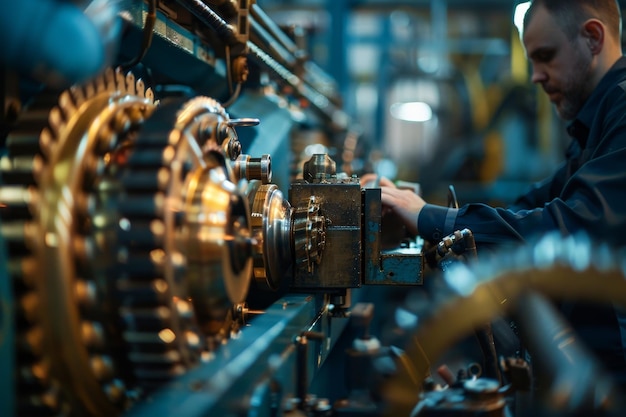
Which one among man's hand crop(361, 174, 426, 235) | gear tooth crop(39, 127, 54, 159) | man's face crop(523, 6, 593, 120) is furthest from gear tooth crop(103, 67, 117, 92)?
man's face crop(523, 6, 593, 120)

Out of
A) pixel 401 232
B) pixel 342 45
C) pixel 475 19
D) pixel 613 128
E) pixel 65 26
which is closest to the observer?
pixel 65 26

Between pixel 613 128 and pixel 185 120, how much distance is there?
3.79ft

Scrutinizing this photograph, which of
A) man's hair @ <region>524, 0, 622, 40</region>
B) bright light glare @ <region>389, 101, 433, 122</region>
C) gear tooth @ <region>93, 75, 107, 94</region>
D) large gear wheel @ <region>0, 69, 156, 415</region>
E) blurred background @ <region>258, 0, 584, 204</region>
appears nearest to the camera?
large gear wheel @ <region>0, 69, 156, 415</region>

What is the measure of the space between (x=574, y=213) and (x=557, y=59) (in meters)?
0.63

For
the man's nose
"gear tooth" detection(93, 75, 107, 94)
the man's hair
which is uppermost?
the man's hair

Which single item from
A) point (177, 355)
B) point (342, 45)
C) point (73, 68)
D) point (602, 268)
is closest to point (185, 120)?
point (73, 68)

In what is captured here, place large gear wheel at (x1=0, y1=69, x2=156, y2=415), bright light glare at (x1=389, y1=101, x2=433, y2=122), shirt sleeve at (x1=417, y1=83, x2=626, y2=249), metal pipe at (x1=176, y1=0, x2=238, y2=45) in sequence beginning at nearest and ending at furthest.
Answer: large gear wheel at (x1=0, y1=69, x2=156, y2=415) → metal pipe at (x1=176, y1=0, x2=238, y2=45) → shirt sleeve at (x1=417, y1=83, x2=626, y2=249) → bright light glare at (x1=389, y1=101, x2=433, y2=122)

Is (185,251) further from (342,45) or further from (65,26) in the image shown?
(342,45)

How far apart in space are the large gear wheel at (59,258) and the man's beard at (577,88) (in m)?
1.50

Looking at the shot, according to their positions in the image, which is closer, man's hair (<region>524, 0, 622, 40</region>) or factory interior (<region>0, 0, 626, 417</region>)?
factory interior (<region>0, 0, 626, 417</region>)

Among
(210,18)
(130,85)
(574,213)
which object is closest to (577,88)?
(574,213)

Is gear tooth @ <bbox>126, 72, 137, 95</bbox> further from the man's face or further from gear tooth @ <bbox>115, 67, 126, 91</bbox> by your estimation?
the man's face

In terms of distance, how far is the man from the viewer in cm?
136

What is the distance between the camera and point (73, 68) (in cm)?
59
